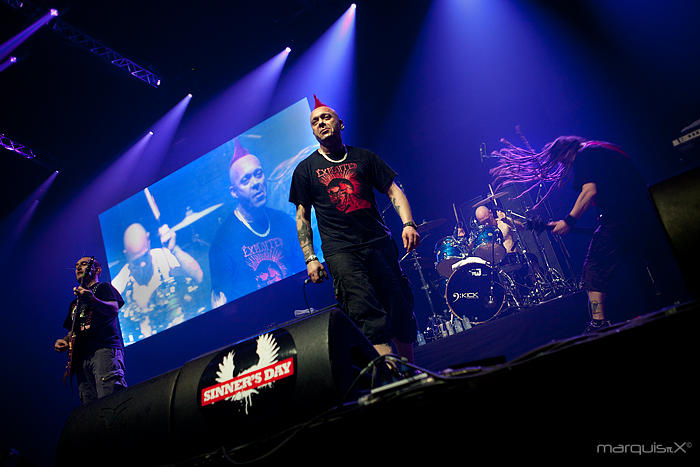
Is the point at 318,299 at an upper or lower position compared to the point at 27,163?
lower

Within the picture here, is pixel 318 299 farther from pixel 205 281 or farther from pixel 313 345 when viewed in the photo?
pixel 313 345

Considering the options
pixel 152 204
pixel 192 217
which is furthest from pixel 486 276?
pixel 152 204

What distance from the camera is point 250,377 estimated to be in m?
1.17

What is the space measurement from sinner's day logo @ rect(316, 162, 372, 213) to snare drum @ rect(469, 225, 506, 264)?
3.43 metres

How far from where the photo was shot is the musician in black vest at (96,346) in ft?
11.7

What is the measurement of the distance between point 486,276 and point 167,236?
5027 mm

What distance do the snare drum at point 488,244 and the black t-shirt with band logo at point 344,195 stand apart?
3.26 metres

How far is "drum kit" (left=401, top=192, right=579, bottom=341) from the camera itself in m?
5.18

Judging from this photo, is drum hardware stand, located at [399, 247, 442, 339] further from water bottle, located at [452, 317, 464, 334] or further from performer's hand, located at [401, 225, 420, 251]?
performer's hand, located at [401, 225, 420, 251]

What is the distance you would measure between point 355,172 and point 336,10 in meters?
5.09

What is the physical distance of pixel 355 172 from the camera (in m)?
2.62

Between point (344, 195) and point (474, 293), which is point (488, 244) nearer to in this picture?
point (474, 293)

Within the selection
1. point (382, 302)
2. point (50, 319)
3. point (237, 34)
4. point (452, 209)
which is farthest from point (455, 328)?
point (50, 319)

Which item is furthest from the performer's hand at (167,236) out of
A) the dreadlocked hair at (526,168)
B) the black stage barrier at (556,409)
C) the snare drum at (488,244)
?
the black stage barrier at (556,409)
